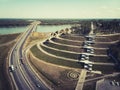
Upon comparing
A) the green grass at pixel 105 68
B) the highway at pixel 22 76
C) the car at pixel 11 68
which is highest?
the car at pixel 11 68

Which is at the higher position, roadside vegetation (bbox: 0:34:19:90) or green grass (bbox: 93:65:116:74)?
roadside vegetation (bbox: 0:34:19:90)

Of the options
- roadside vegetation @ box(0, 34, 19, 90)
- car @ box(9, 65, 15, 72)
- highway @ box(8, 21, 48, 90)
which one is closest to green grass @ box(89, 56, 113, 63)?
highway @ box(8, 21, 48, 90)

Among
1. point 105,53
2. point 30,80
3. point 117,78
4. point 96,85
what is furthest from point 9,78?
point 105,53

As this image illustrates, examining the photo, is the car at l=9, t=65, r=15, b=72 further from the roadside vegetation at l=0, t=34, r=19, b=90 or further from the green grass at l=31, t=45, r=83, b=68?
the green grass at l=31, t=45, r=83, b=68

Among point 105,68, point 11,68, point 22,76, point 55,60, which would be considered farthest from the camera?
point 55,60

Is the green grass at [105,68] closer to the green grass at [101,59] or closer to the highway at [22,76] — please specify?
the green grass at [101,59]

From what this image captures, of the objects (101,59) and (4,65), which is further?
(101,59)

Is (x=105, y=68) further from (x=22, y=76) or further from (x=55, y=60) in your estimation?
(x=22, y=76)

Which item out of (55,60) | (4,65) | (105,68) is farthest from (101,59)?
(4,65)

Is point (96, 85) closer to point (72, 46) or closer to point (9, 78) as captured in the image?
point (9, 78)

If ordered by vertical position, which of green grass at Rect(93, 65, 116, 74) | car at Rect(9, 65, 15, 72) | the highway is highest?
car at Rect(9, 65, 15, 72)

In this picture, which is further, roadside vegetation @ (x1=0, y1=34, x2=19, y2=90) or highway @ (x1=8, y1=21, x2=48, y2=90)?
roadside vegetation @ (x1=0, y1=34, x2=19, y2=90)

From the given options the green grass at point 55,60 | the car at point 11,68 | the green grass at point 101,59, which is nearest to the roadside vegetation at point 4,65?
the car at point 11,68
